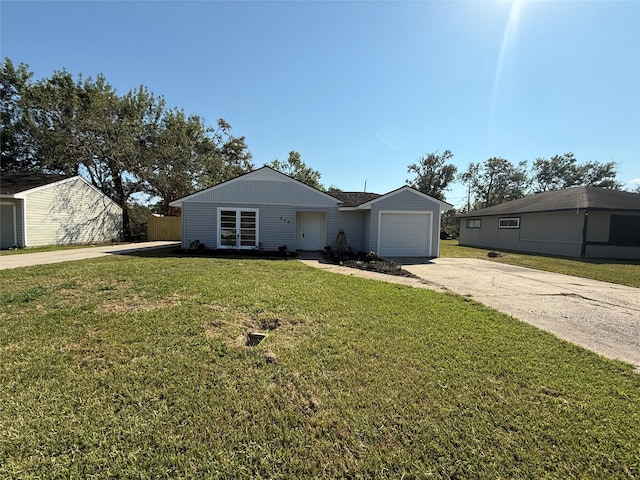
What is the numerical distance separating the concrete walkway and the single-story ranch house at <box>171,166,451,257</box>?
3367mm

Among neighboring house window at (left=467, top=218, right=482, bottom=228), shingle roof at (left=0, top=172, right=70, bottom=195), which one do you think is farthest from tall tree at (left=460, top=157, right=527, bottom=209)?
shingle roof at (left=0, top=172, right=70, bottom=195)

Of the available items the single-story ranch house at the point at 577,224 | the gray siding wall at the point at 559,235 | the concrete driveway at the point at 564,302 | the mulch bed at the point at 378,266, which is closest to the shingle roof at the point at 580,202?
the single-story ranch house at the point at 577,224

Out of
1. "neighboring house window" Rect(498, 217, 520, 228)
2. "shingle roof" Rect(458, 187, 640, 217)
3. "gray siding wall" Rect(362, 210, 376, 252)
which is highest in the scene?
Result: "shingle roof" Rect(458, 187, 640, 217)

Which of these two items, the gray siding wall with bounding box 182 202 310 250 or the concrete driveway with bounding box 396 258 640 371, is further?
the gray siding wall with bounding box 182 202 310 250

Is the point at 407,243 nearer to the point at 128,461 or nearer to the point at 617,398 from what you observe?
the point at 617,398

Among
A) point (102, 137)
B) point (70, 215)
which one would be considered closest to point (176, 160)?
point (102, 137)

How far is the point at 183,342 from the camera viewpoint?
3498 mm

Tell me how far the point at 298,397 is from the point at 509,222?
22403 millimetres

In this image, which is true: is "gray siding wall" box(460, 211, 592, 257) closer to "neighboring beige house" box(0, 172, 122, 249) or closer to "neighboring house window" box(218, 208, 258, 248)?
"neighboring house window" box(218, 208, 258, 248)

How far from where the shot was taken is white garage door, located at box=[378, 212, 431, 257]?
13.5m

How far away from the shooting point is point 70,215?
16812mm

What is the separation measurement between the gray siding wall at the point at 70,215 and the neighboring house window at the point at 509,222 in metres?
28.3

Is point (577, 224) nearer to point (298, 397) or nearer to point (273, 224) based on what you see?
point (273, 224)

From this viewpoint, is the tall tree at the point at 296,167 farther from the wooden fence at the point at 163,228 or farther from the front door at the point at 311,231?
the front door at the point at 311,231
